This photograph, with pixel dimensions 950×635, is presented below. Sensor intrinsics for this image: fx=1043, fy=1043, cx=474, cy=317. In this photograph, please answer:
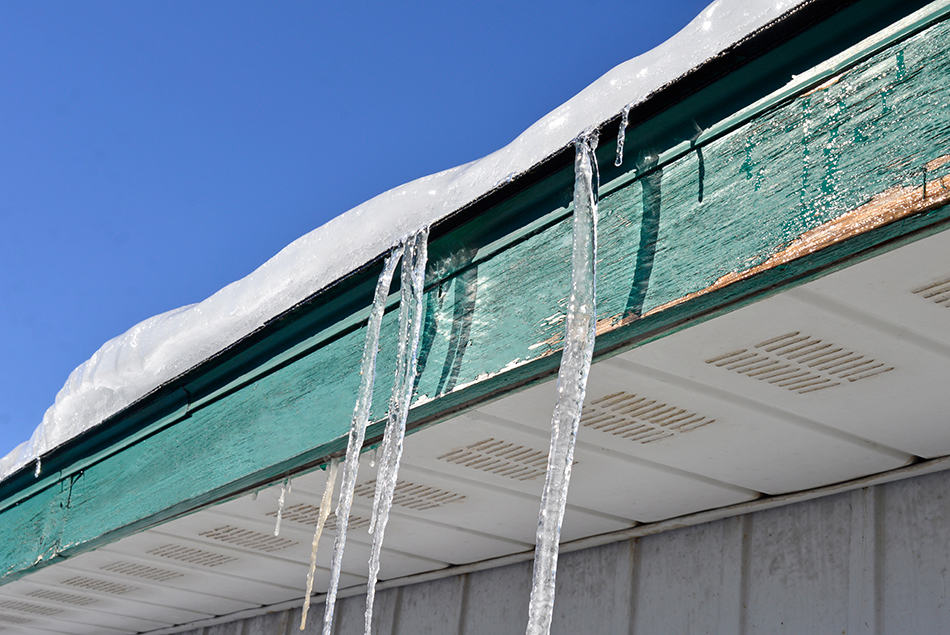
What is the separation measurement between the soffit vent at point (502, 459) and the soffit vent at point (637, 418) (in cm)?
31

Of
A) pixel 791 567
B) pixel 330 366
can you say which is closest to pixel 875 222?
pixel 791 567

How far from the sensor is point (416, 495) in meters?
3.53

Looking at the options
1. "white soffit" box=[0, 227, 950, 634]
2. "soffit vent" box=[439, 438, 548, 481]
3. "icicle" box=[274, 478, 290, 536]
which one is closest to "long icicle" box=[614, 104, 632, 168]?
"white soffit" box=[0, 227, 950, 634]

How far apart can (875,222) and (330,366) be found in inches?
73.5

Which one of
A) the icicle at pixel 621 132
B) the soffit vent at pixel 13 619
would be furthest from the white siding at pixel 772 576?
the soffit vent at pixel 13 619

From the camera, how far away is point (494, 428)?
9.61 ft

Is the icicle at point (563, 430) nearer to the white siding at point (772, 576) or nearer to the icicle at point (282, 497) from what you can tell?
the white siding at point (772, 576)

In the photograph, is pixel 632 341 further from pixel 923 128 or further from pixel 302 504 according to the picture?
pixel 302 504

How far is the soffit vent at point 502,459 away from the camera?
3061 mm

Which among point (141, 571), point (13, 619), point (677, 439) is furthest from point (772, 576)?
point (13, 619)

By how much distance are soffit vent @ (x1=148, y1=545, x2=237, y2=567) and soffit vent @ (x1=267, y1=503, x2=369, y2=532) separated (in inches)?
29.5

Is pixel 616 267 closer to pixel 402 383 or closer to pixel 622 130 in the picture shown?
pixel 622 130

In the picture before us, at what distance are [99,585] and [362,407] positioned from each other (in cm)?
298

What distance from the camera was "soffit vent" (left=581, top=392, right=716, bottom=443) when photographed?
2.69m
